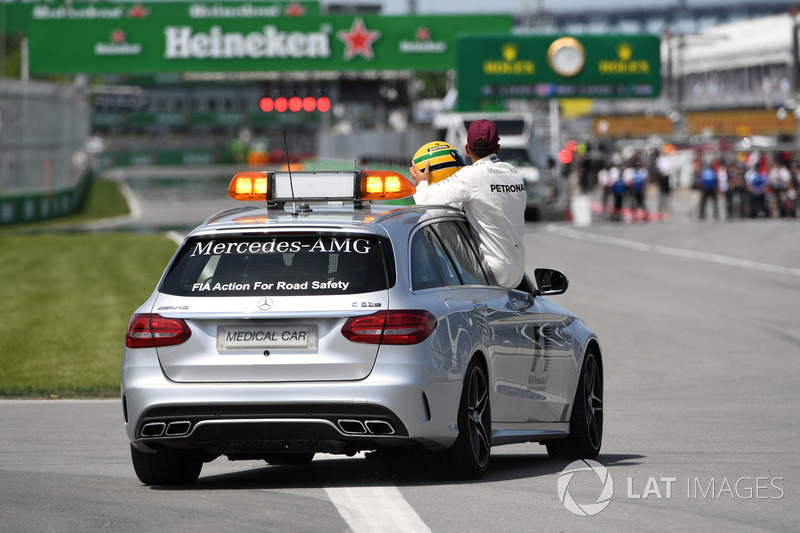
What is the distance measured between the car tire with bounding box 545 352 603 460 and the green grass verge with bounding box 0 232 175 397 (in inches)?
219

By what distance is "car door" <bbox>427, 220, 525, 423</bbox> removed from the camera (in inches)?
309

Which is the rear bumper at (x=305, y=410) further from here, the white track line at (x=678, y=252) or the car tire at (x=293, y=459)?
the white track line at (x=678, y=252)

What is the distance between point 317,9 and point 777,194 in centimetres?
5267

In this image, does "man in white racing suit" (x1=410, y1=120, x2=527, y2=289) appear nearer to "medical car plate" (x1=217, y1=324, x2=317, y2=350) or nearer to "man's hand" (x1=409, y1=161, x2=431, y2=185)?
"man's hand" (x1=409, y1=161, x2=431, y2=185)

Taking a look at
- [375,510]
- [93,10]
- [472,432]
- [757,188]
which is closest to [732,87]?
[93,10]

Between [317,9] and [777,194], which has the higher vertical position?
[317,9]

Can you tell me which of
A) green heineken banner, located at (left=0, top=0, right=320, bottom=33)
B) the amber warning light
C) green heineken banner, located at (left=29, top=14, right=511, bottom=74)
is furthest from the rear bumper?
green heineken banner, located at (left=0, top=0, right=320, bottom=33)

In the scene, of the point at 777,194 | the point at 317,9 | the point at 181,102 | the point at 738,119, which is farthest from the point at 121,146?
the point at 777,194

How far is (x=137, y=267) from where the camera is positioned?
29.2 m

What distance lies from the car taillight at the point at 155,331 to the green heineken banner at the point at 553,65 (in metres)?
41.6

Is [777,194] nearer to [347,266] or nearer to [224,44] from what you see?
[224,44]

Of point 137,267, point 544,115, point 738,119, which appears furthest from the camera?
point 738,119

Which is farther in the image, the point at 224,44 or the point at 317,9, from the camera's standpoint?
the point at 317,9

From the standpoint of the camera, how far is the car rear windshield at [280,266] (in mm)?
7312
